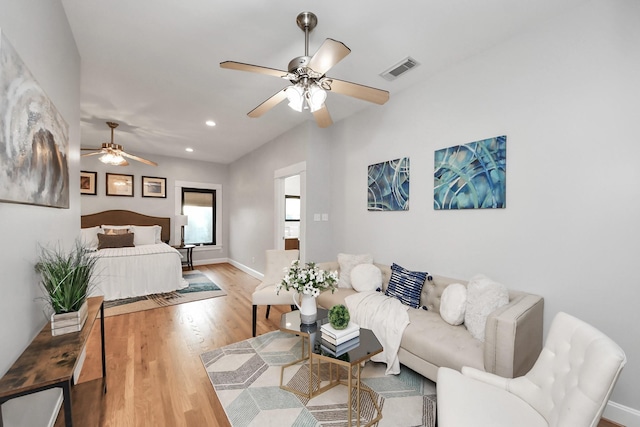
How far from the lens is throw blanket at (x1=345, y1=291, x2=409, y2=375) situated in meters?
2.22

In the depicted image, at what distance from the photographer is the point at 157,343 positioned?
2.78 m

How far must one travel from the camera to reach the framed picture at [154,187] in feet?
20.4

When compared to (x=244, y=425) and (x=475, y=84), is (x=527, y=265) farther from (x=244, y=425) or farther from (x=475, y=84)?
(x=244, y=425)

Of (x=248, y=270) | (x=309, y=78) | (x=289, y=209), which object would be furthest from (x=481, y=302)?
(x=289, y=209)

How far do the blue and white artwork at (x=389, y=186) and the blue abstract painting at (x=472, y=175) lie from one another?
1.24 feet

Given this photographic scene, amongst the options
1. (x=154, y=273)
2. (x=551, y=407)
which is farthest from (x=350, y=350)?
(x=154, y=273)

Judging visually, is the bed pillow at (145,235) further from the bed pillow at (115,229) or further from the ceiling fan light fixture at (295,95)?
the ceiling fan light fixture at (295,95)

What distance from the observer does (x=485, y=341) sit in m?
1.72

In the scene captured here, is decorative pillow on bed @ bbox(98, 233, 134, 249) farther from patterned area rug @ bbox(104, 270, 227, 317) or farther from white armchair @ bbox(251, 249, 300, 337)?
white armchair @ bbox(251, 249, 300, 337)

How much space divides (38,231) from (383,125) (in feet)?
10.7

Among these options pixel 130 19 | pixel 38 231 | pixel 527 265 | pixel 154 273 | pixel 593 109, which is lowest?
pixel 154 273

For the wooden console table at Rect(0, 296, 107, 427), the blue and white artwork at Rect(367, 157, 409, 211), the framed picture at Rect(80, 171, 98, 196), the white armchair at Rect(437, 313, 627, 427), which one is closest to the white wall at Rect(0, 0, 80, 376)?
the wooden console table at Rect(0, 296, 107, 427)

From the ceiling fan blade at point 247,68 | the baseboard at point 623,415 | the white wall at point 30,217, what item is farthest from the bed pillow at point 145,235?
the baseboard at point 623,415

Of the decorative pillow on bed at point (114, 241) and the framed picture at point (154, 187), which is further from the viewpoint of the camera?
the framed picture at point (154, 187)
